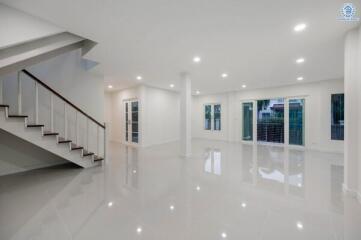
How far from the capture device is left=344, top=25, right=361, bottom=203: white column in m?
2.76

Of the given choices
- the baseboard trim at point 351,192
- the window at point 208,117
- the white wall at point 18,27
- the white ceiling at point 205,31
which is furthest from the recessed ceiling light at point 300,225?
the window at point 208,117

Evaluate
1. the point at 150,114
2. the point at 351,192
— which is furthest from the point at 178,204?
the point at 150,114

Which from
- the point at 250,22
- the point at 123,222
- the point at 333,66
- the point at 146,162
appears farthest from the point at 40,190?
the point at 333,66

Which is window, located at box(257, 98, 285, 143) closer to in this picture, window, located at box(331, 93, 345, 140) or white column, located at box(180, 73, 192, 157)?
window, located at box(331, 93, 345, 140)

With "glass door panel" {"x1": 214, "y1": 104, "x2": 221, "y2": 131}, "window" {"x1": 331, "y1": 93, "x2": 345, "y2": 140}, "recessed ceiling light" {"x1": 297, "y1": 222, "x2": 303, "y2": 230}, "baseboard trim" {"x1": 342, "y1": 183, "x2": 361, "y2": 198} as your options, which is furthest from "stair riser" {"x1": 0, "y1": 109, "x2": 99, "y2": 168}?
"window" {"x1": 331, "y1": 93, "x2": 345, "y2": 140}

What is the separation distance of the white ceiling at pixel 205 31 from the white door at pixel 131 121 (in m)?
3.03

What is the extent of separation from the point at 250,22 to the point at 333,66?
158 inches

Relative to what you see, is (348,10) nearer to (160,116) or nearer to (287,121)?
(287,121)

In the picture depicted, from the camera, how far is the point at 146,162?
5.02 m

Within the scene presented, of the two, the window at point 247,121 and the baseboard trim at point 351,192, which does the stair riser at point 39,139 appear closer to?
the baseboard trim at point 351,192

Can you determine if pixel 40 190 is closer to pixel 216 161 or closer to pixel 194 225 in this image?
pixel 194 225

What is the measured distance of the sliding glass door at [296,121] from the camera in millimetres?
7191

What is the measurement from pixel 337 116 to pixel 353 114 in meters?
4.69

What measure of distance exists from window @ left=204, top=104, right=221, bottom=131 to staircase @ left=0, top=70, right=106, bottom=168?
20.1 feet
